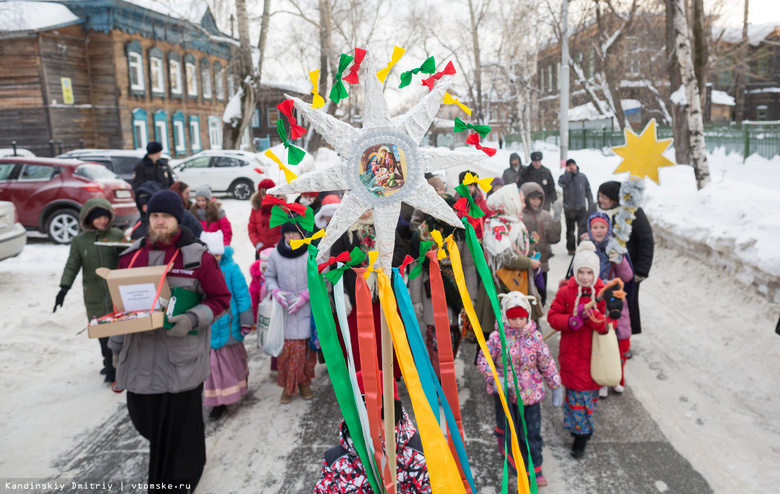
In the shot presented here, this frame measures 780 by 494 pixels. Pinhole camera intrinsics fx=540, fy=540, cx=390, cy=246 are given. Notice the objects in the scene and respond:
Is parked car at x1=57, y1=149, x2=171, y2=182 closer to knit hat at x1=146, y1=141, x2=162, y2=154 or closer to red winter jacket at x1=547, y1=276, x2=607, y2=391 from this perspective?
knit hat at x1=146, y1=141, x2=162, y2=154

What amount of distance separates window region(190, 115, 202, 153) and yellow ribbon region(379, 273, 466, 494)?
32.3 metres

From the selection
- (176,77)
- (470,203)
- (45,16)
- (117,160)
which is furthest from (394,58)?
(176,77)

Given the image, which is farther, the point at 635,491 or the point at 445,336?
the point at 635,491

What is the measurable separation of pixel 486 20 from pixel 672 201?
834 inches

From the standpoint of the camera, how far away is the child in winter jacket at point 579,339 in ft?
12.8

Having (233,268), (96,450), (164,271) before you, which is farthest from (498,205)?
(96,450)

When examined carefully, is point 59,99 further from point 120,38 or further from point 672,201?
point 672,201

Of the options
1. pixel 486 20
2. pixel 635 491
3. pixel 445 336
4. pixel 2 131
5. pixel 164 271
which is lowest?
pixel 635 491

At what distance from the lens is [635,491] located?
11.6 ft

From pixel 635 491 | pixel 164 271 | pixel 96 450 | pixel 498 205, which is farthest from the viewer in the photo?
pixel 498 205

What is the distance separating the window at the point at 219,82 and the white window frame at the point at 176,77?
4.14 meters

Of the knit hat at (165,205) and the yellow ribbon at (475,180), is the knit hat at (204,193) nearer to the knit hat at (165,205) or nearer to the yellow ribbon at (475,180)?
the knit hat at (165,205)

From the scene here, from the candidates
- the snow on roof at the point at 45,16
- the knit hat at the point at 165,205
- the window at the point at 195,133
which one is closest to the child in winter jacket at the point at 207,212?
the knit hat at the point at 165,205

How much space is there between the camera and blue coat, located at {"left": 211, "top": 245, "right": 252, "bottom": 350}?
4.52m
